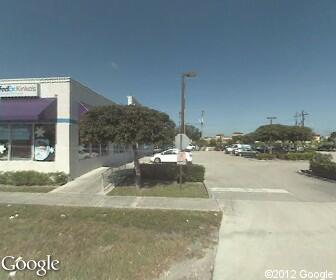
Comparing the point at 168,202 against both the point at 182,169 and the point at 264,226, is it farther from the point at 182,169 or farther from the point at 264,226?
the point at 182,169

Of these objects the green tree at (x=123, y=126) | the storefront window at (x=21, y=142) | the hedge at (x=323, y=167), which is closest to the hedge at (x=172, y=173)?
the green tree at (x=123, y=126)

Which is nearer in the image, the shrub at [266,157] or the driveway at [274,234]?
the driveway at [274,234]

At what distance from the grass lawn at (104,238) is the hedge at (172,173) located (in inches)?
247

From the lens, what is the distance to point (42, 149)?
1591 centimetres

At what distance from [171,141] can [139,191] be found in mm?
2535

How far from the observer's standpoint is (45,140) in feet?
52.1

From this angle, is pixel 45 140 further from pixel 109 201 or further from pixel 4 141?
pixel 109 201

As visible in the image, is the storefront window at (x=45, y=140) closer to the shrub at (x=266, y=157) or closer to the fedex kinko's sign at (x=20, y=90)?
the fedex kinko's sign at (x=20, y=90)

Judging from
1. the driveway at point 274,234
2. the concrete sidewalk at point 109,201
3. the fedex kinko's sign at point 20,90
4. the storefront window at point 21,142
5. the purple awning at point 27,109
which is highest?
the fedex kinko's sign at point 20,90

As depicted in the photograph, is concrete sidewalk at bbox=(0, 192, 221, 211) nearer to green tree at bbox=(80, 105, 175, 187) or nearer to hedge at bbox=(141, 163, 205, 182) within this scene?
green tree at bbox=(80, 105, 175, 187)

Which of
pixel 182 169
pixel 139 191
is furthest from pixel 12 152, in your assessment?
pixel 182 169

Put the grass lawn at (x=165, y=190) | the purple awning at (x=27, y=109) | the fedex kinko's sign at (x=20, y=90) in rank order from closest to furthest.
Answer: the grass lawn at (x=165, y=190), the purple awning at (x=27, y=109), the fedex kinko's sign at (x=20, y=90)

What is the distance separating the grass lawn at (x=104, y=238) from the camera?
5.60 meters

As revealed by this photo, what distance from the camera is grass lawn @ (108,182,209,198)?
12.6 metres
